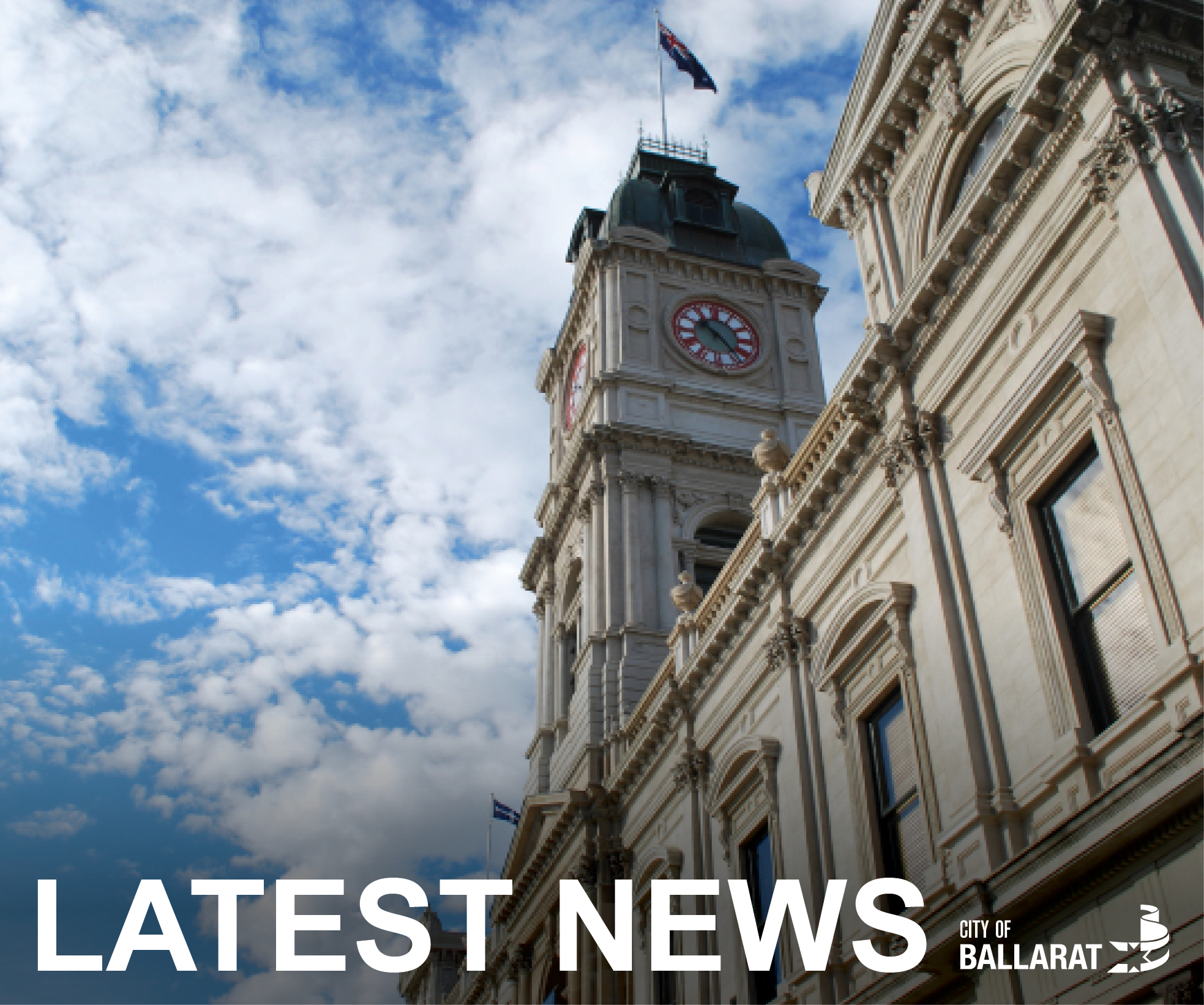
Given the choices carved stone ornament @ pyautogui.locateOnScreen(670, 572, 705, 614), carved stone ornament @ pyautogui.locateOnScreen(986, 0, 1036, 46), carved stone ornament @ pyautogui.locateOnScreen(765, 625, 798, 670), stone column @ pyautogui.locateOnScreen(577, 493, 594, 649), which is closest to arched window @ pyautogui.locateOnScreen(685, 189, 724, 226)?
stone column @ pyautogui.locateOnScreen(577, 493, 594, 649)

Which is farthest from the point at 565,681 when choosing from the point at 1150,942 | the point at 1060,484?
the point at 1150,942

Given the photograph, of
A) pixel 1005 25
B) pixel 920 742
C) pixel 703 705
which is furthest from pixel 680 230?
pixel 920 742

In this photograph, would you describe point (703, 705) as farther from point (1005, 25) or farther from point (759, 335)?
point (759, 335)

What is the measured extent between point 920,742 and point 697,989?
8676mm

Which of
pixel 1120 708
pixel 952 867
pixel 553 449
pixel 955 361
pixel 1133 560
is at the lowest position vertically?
pixel 952 867

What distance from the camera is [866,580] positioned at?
2017cm

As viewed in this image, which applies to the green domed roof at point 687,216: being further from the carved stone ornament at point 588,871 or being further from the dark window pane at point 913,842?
the dark window pane at point 913,842

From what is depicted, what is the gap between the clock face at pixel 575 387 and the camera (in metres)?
47.0

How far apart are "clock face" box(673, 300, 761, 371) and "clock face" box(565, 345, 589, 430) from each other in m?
3.79

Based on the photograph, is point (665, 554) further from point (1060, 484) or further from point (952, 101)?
point (1060, 484)

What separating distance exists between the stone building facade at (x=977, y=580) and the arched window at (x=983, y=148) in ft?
0.23

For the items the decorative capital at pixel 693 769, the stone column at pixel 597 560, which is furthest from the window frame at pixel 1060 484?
the stone column at pixel 597 560

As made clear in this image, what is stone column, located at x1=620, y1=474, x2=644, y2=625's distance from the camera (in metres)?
38.4

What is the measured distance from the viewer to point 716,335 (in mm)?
46875
